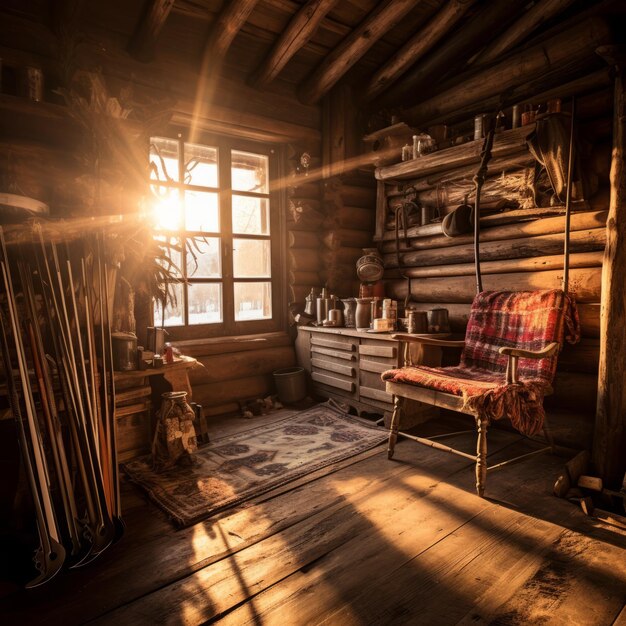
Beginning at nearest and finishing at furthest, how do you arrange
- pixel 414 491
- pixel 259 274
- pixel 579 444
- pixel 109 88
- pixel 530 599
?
pixel 530 599
pixel 414 491
pixel 579 444
pixel 109 88
pixel 259 274

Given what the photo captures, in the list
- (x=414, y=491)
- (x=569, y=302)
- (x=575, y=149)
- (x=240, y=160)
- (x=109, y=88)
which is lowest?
(x=414, y=491)

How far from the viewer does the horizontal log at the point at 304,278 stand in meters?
4.97

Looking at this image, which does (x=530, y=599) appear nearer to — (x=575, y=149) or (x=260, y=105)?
(x=575, y=149)

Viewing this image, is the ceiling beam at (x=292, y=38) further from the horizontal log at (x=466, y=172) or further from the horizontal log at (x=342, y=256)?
the horizontal log at (x=342, y=256)

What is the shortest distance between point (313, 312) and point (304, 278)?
45 cm

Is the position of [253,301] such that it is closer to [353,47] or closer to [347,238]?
[347,238]

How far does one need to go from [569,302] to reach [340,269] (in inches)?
97.9

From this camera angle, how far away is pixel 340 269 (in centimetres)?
500

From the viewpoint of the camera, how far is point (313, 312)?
15.9 ft

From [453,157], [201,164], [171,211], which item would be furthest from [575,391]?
[201,164]

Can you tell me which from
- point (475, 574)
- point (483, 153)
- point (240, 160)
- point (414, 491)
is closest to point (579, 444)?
point (414, 491)

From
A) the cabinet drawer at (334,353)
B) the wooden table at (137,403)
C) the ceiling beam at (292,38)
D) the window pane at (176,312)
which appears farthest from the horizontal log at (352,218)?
the wooden table at (137,403)

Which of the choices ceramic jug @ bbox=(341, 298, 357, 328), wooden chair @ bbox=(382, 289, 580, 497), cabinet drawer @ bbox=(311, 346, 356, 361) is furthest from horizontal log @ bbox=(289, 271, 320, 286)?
wooden chair @ bbox=(382, 289, 580, 497)

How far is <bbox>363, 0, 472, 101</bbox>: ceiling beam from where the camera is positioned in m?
3.97
